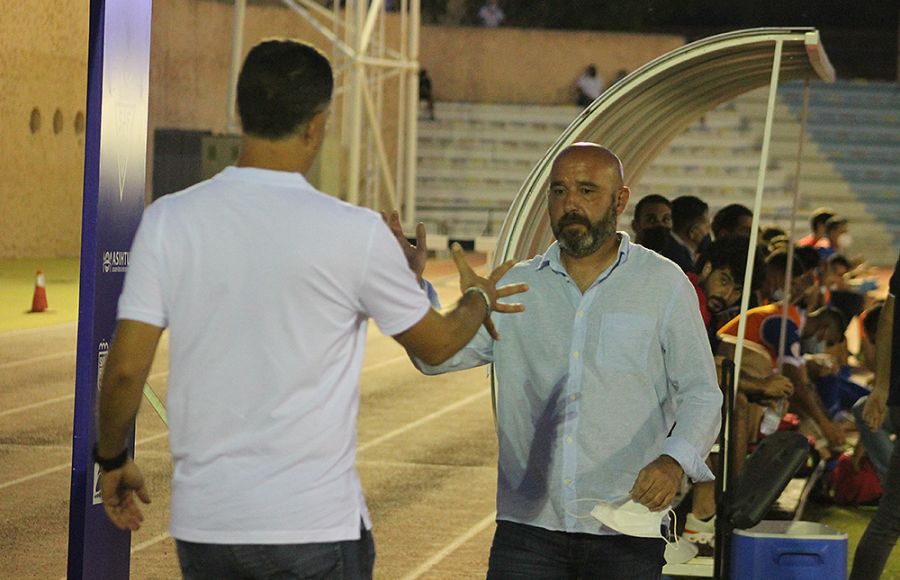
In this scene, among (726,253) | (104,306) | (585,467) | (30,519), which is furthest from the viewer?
(30,519)

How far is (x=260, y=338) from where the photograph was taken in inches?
130

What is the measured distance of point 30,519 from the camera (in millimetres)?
8844

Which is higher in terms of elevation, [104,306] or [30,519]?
[104,306]

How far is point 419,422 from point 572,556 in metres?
8.35

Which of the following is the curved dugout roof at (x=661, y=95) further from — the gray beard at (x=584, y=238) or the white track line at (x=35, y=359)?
the white track line at (x=35, y=359)

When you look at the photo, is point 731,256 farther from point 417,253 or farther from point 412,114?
point 412,114

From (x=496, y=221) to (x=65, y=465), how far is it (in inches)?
1015

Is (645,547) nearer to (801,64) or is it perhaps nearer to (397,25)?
(801,64)

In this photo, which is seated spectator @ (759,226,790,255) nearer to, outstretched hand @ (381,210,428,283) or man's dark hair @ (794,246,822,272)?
man's dark hair @ (794,246,822,272)

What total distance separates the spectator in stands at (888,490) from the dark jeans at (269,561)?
3687mm

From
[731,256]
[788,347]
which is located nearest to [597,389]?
[731,256]

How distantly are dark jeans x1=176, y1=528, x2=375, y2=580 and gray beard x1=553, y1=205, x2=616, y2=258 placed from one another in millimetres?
1428

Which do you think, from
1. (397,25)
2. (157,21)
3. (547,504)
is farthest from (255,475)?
(397,25)

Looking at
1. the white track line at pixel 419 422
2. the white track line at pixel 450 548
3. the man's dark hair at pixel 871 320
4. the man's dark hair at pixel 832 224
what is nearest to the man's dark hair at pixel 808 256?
the man's dark hair at pixel 871 320
